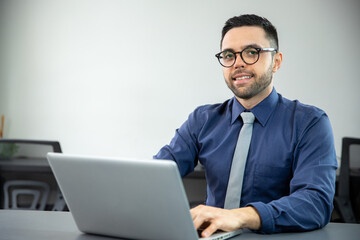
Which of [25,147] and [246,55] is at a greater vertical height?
[246,55]

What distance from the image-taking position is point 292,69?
11.3ft

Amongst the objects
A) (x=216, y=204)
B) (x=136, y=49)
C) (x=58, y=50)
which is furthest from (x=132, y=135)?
(x=216, y=204)

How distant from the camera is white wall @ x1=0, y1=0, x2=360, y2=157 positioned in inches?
135

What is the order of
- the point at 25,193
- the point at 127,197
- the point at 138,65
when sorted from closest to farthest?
1. the point at 127,197
2. the point at 25,193
3. the point at 138,65

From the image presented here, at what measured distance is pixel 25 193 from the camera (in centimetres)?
265

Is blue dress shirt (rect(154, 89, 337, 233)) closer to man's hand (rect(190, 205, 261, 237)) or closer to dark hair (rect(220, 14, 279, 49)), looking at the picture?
man's hand (rect(190, 205, 261, 237))

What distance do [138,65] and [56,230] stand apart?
2.79 metres

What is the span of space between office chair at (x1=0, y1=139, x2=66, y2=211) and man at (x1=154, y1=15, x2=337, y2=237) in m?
1.41

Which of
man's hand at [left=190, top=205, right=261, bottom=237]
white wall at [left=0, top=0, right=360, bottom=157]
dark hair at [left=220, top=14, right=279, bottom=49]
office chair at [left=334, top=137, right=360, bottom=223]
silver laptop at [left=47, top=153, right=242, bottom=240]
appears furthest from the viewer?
white wall at [left=0, top=0, right=360, bottom=157]

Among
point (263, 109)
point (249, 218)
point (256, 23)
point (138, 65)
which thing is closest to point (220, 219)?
point (249, 218)

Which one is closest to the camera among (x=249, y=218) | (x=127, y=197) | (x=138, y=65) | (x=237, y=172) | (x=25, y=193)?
(x=127, y=197)

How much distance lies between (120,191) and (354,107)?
299 cm

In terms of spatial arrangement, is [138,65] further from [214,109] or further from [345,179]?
[214,109]

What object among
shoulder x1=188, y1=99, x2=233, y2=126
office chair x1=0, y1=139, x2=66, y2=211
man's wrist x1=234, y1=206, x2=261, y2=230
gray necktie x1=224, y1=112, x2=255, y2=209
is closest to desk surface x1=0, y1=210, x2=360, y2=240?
man's wrist x1=234, y1=206, x2=261, y2=230
